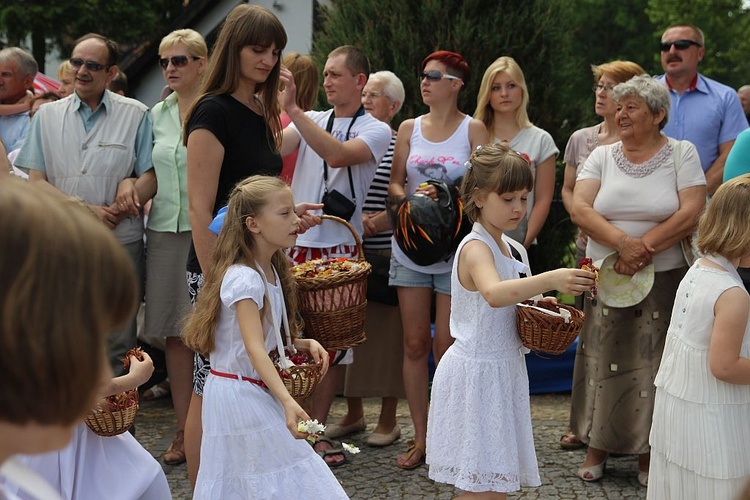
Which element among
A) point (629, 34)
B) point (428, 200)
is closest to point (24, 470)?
point (428, 200)

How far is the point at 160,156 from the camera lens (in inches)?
220

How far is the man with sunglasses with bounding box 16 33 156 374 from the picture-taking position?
18.2ft

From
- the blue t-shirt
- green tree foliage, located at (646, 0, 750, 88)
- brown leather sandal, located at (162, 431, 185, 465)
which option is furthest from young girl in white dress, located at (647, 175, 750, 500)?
green tree foliage, located at (646, 0, 750, 88)

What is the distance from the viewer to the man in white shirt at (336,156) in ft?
17.4

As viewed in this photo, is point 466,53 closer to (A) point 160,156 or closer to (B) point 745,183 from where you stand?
(A) point 160,156

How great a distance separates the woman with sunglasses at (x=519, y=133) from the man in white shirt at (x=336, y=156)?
854mm

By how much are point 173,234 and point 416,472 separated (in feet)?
6.35

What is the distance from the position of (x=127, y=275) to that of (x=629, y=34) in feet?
129

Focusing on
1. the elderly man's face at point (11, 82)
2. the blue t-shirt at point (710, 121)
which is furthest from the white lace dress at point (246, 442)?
the elderly man's face at point (11, 82)

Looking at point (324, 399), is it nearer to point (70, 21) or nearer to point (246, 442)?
point (246, 442)

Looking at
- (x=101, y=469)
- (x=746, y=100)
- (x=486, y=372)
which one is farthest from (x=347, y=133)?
(x=746, y=100)

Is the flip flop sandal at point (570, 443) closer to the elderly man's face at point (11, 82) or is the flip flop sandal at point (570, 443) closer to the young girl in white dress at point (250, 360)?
the young girl in white dress at point (250, 360)

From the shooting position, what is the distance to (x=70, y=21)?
1920 cm

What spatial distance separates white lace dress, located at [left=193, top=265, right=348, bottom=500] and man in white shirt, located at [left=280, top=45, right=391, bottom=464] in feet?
5.00
